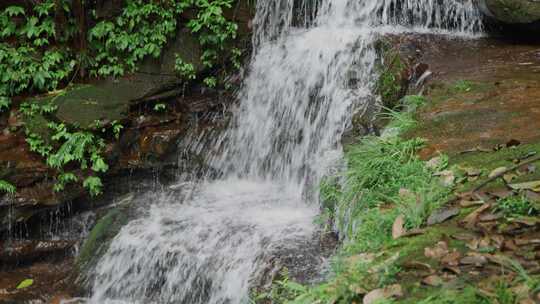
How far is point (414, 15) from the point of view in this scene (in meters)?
9.07

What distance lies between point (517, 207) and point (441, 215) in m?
0.44

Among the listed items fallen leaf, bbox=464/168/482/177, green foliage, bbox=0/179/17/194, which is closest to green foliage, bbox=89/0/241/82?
green foliage, bbox=0/179/17/194

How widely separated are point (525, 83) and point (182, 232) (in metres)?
4.18

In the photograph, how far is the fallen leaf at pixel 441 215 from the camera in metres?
3.44

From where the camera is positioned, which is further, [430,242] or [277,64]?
[277,64]

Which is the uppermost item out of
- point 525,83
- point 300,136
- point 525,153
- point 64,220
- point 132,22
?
point 132,22

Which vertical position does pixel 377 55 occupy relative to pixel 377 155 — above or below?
above

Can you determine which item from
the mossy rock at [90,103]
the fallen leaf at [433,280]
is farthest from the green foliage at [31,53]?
the fallen leaf at [433,280]

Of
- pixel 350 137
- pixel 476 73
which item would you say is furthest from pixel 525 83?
pixel 350 137

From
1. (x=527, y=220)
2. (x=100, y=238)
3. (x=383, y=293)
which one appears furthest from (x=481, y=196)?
(x=100, y=238)

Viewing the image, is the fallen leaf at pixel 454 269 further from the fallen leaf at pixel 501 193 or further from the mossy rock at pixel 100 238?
the mossy rock at pixel 100 238

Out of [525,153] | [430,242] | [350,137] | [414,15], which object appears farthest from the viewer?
[414,15]

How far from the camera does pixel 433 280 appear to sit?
272 centimetres

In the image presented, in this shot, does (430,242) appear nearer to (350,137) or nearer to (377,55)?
(350,137)
